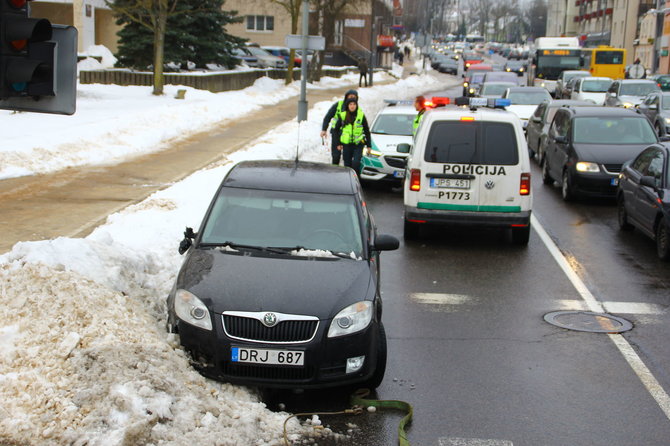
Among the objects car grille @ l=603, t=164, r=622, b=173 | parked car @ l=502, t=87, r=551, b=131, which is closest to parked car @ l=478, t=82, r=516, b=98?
parked car @ l=502, t=87, r=551, b=131

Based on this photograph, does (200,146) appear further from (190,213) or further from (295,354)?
(295,354)

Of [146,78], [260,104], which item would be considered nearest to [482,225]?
[260,104]

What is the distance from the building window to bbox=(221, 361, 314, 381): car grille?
76.4 meters

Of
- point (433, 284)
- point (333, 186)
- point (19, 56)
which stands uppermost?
point (19, 56)

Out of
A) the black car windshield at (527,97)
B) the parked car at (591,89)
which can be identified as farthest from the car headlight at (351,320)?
the parked car at (591,89)

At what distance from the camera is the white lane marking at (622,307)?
384 inches

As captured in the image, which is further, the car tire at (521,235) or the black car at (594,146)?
the black car at (594,146)

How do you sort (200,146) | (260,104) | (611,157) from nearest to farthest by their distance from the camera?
(611,157)
(200,146)
(260,104)

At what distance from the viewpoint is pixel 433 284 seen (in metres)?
10.9

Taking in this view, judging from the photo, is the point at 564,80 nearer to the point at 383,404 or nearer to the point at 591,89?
the point at 591,89

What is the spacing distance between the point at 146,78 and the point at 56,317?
3348cm

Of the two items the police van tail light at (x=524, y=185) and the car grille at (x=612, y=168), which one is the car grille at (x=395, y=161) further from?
the police van tail light at (x=524, y=185)

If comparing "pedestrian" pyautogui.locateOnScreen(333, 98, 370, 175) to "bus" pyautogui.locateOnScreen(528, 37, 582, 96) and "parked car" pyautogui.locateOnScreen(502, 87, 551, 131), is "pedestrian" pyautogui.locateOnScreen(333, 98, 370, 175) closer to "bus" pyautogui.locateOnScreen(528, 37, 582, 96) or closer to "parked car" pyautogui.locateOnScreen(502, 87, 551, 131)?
"parked car" pyautogui.locateOnScreen(502, 87, 551, 131)

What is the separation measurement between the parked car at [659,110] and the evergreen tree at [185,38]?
19.3 meters
